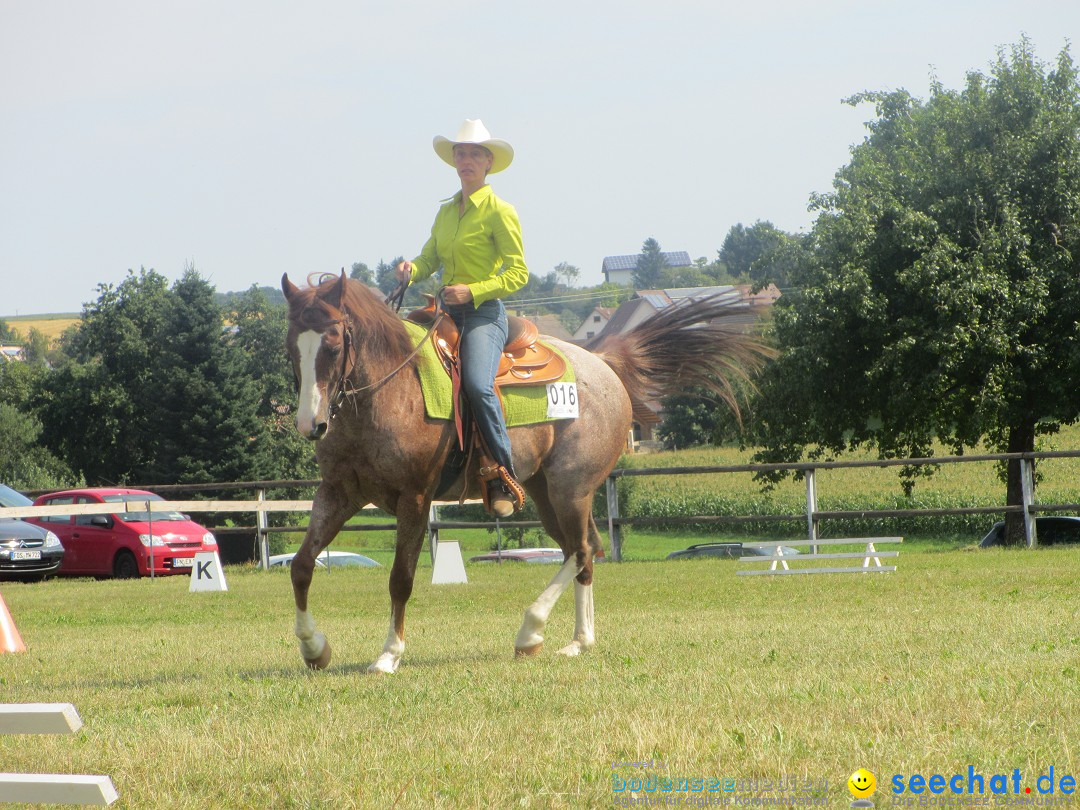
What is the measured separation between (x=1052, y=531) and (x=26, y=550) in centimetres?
2051

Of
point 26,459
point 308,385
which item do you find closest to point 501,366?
point 308,385

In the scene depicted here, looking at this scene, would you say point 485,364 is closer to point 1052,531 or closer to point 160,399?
point 1052,531

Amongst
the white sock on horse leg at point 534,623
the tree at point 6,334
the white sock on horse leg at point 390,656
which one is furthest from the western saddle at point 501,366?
the tree at point 6,334

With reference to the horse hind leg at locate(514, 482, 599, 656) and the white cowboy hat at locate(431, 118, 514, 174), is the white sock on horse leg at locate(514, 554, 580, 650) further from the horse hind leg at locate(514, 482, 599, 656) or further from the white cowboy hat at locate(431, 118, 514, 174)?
the white cowboy hat at locate(431, 118, 514, 174)

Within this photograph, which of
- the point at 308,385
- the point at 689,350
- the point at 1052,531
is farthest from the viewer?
the point at 1052,531

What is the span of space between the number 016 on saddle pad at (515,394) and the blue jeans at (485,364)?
0.51 feet

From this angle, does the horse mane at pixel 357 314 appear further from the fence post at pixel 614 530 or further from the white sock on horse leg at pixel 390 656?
the fence post at pixel 614 530

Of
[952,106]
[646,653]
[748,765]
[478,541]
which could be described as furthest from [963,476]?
[748,765]

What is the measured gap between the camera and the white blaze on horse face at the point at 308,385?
20.3ft

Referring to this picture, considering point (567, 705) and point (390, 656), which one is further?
point (390, 656)

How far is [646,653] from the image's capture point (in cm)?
722

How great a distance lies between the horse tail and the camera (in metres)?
9.33

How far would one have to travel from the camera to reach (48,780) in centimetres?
322

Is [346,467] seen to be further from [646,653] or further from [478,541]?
[478,541]
